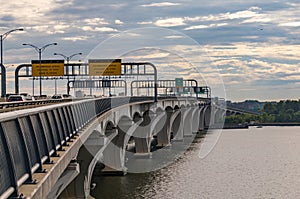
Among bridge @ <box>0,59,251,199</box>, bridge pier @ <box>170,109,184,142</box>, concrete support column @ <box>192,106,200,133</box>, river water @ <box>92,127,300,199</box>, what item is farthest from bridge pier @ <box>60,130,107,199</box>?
concrete support column @ <box>192,106,200,133</box>

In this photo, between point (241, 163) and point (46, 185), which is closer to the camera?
point (46, 185)

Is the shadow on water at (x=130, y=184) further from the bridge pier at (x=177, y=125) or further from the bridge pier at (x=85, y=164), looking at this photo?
the bridge pier at (x=177, y=125)

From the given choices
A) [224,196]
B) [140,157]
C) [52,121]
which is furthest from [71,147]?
[140,157]

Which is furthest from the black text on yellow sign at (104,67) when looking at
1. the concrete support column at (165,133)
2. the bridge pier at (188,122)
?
the bridge pier at (188,122)

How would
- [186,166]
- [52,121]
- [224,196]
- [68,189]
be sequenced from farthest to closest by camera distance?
1. [186,166]
2. [224,196]
3. [68,189]
4. [52,121]

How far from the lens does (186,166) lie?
74000 mm

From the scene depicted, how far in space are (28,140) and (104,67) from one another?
7512 centimetres

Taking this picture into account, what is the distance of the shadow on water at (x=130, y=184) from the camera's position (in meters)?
50.8

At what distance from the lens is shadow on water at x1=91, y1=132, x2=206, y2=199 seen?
50750 millimetres

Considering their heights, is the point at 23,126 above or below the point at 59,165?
above

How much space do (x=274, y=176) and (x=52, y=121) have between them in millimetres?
42138

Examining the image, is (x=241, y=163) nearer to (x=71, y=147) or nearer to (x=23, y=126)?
(x=71, y=147)

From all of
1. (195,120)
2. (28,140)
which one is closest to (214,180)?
(28,140)

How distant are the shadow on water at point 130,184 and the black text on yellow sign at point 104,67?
958 inches
